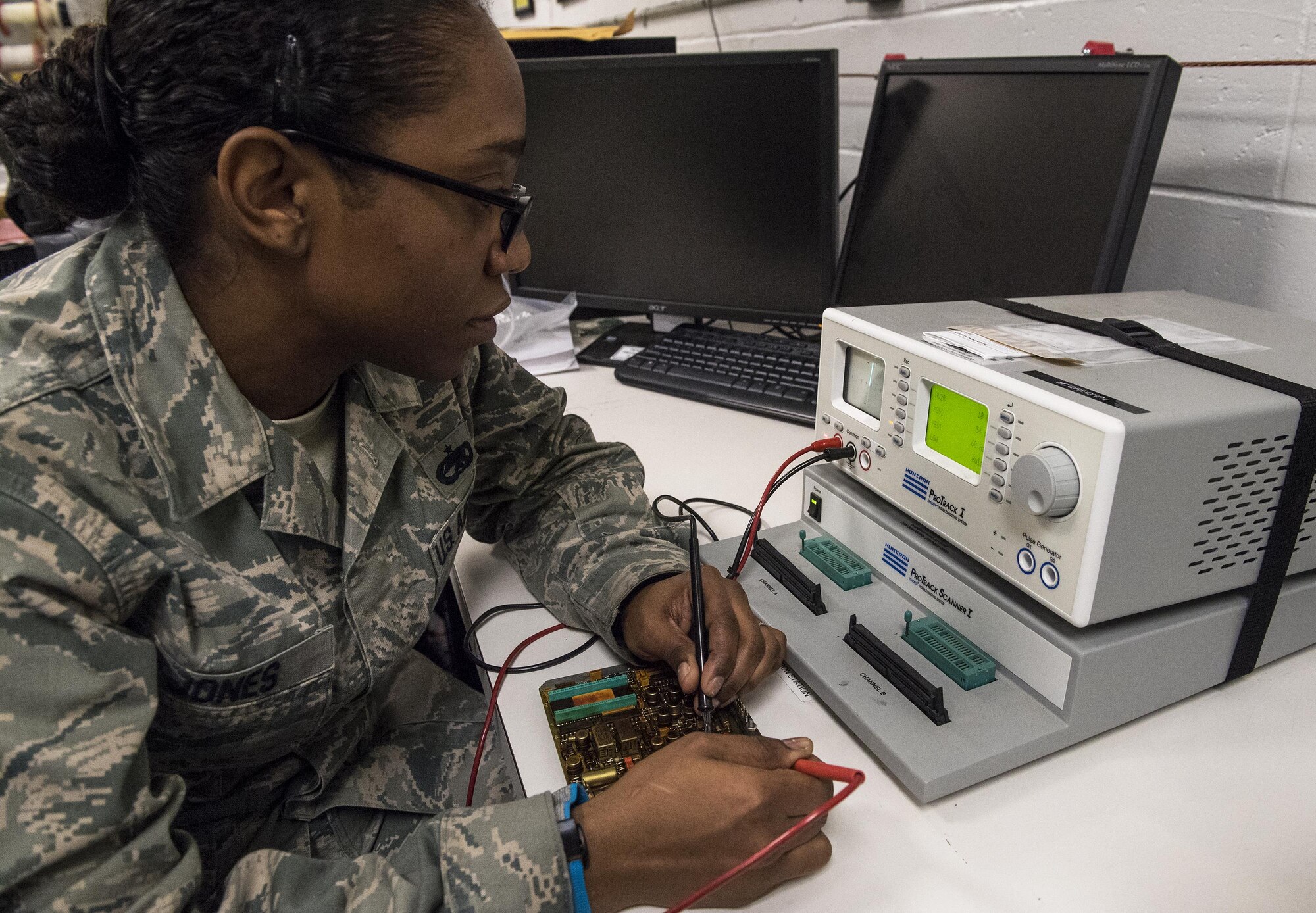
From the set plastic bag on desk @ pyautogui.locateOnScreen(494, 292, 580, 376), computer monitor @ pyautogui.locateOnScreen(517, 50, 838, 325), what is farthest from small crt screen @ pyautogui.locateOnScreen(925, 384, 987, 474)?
plastic bag on desk @ pyautogui.locateOnScreen(494, 292, 580, 376)

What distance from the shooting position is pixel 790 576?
0.83m

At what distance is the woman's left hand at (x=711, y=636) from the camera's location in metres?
0.71

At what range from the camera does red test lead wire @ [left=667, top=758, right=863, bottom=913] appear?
1.76ft

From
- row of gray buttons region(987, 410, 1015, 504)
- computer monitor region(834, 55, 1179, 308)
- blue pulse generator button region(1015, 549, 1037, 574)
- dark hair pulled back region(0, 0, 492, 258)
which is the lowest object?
blue pulse generator button region(1015, 549, 1037, 574)

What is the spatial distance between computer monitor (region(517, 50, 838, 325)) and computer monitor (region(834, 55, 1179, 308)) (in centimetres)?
8

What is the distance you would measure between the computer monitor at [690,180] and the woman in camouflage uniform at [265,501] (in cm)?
75

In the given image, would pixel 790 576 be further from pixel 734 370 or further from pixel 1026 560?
pixel 734 370

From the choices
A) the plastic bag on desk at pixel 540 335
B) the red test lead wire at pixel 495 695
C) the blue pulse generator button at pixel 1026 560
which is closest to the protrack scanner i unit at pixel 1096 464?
the blue pulse generator button at pixel 1026 560

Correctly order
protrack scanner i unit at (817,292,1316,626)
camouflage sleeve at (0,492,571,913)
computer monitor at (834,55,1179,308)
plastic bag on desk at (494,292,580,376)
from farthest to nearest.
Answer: plastic bag on desk at (494,292,580,376), computer monitor at (834,55,1179,308), protrack scanner i unit at (817,292,1316,626), camouflage sleeve at (0,492,571,913)

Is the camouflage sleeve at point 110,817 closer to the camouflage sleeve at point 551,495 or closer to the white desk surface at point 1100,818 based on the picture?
the white desk surface at point 1100,818

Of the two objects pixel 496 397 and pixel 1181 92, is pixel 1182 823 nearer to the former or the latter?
pixel 496 397

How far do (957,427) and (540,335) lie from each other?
3.65ft

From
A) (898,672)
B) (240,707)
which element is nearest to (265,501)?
(240,707)

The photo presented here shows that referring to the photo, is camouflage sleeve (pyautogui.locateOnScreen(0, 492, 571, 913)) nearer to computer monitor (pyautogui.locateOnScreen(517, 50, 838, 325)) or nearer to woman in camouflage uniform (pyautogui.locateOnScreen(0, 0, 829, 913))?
woman in camouflage uniform (pyautogui.locateOnScreen(0, 0, 829, 913))
